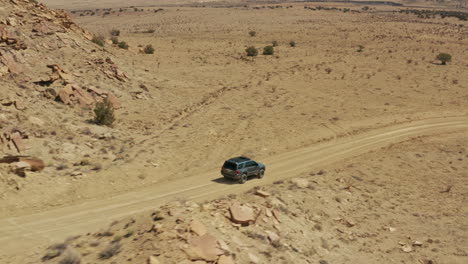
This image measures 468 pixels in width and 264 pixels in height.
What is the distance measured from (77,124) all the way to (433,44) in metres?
77.3

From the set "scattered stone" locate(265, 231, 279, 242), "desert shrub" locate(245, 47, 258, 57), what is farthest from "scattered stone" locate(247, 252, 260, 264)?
"desert shrub" locate(245, 47, 258, 57)

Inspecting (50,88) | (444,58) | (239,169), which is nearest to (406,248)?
(239,169)

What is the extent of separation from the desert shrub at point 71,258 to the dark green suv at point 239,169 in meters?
12.2

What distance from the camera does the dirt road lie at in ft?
66.2

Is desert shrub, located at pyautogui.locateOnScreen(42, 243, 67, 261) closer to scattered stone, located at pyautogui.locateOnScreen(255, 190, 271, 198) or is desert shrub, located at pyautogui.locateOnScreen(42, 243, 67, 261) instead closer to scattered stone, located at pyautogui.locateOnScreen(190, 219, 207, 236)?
scattered stone, located at pyautogui.locateOnScreen(190, 219, 207, 236)

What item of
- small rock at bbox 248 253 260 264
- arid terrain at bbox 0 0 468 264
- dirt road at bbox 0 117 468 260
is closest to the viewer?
small rock at bbox 248 253 260 264

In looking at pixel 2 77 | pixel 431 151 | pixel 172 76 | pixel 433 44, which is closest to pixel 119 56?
pixel 172 76

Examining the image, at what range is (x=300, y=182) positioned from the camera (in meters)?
27.5

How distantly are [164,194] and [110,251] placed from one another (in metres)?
8.69

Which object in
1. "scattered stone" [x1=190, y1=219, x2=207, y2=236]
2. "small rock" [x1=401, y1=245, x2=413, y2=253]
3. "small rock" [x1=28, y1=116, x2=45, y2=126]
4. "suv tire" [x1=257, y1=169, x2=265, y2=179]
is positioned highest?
"small rock" [x1=28, y1=116, x2=45, y2=126]

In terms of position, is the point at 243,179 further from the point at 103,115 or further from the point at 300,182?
the point at 103,115

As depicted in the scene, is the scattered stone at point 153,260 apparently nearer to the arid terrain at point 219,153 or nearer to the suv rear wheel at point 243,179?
the arid terrain at point 219,153

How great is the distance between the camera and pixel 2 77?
3572 centimetres

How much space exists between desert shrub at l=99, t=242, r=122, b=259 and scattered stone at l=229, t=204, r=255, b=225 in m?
A: 5.57
